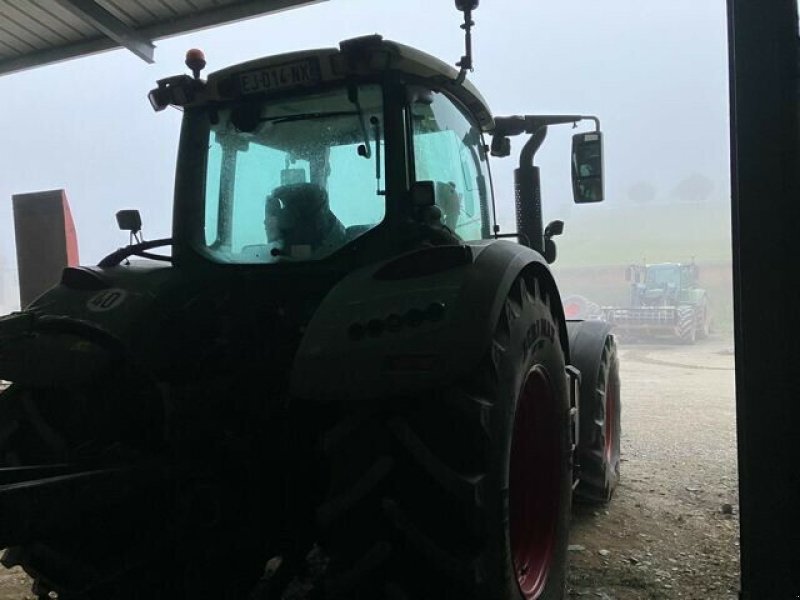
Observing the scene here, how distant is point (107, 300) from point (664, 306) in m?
16.2

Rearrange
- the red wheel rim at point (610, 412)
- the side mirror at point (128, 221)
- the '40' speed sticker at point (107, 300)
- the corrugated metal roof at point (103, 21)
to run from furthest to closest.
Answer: the corrugated metal roof at point (103, 21) → the red wheel rim at point (610, 412) → the side mirror at point (128, 221) → the '40' speed sticker at point (107, 300)

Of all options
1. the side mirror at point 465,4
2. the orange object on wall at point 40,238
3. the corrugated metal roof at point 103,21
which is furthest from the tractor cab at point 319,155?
the orange object on wall at point 40,238

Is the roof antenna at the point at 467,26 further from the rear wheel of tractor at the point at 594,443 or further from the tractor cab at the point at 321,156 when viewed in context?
the rear wheel of tractor at the point at 594,443

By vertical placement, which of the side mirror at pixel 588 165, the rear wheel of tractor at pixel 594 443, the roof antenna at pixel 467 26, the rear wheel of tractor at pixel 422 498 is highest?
the roof antenna at pixel 467 26

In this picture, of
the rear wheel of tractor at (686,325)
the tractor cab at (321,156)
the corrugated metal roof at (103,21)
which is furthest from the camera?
the rear wheel of tractor at (686,325)

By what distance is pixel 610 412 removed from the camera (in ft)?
14.0

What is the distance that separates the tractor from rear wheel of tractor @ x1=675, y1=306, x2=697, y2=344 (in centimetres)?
1470

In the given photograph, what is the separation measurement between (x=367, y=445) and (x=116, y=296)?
51.6 inches

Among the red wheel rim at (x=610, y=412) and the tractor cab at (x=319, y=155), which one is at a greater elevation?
the tractor cab at (x=319, y=155)

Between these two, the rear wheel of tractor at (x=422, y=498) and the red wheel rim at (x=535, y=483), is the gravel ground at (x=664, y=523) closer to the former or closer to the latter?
the red wheel rim at (x=535, y=483)

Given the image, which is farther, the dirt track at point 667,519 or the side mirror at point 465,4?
the dirt track at point 667,519

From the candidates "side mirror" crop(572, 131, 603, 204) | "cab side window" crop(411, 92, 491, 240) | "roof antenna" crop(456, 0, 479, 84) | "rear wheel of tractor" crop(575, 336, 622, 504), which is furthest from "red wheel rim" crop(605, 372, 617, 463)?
"roof antenna" crop(456, 0, 479, 84)

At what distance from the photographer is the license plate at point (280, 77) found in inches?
88.4

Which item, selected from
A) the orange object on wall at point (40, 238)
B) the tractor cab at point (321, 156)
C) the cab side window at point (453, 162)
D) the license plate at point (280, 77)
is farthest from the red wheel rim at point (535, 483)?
the orange object on wall at point (40, 238)
